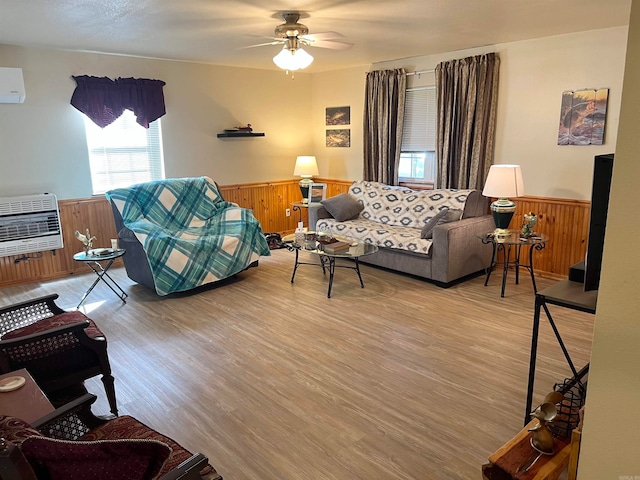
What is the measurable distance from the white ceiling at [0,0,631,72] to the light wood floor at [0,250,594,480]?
7.62 ft

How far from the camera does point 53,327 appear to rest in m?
2.44

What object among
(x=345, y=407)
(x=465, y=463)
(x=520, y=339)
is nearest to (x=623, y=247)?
(x=465, y=463)

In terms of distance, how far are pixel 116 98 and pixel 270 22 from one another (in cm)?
231

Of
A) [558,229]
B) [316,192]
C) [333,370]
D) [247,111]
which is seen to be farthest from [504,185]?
[247,111]

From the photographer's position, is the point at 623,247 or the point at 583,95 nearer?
the point at 623,247

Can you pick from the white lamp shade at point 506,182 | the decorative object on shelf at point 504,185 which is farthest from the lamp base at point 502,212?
the white lamp shade at point 506,182

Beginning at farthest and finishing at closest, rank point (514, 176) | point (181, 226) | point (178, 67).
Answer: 1. point (178, 67)
2. point (181, 226)
3. point (514, 176)

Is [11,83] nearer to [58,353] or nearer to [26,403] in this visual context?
[58,353]

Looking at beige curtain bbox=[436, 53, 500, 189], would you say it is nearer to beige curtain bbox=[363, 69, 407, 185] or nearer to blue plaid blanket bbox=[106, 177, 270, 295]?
beige curtain bbox=[363, 69, 407, 185]

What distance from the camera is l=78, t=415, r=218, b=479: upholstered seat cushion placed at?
1.54 m

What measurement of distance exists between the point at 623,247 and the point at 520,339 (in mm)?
2496

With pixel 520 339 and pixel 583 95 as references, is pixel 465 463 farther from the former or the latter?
pixel 583 95

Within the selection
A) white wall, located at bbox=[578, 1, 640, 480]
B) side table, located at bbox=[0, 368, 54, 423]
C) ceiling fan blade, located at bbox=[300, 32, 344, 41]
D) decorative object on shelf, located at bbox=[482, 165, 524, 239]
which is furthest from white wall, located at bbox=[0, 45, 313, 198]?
white wall, located at bbox=[578, 1, 640, 480]

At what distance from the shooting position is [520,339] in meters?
3.36
